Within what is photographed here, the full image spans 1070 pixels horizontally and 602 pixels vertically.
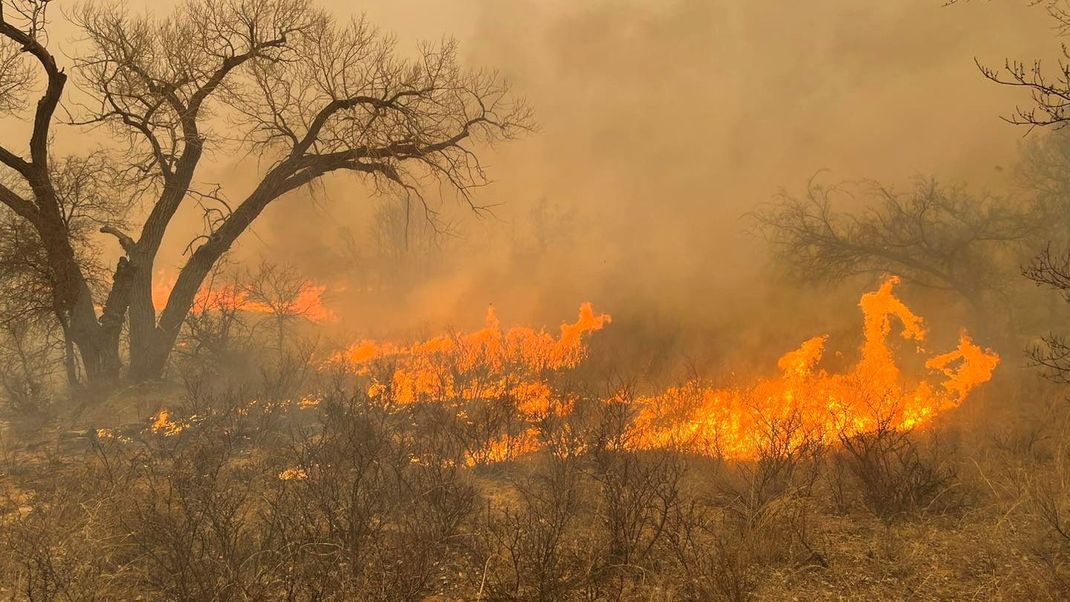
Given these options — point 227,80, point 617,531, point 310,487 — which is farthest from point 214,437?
point 227,80

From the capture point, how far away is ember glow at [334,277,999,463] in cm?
830

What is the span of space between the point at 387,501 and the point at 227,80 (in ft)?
36.7

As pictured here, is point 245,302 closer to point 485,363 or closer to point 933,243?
point 485,363

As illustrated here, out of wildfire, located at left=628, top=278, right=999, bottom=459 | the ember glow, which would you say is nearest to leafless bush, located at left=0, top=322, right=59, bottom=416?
the ember glow

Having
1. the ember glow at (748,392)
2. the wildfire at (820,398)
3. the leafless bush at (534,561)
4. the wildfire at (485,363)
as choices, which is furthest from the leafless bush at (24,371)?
the wildfire at (820,398)

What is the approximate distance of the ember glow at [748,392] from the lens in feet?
27.2

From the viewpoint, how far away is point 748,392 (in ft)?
34.1

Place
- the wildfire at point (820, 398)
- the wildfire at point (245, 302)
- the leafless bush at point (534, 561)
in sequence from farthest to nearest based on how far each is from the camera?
the wildfire at point (245, 302)
the wildfire at point (820, 398)
the leafless bush at point (534, 561)

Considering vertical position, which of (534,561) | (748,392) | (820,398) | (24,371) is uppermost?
(24,371)

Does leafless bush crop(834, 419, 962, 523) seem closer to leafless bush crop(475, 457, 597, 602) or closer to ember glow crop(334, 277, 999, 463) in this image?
ember glow crop(334, 277, 999, 463)

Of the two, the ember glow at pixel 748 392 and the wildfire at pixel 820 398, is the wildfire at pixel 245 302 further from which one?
the wildfire at pixel 820 398

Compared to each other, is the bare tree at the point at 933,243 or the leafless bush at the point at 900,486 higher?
the bare tree at the point at 933,243

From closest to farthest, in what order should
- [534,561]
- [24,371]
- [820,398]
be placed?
[534,561]
[820,398]
[24,371]

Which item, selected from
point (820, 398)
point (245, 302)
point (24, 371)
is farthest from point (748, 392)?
point (24, 371)
